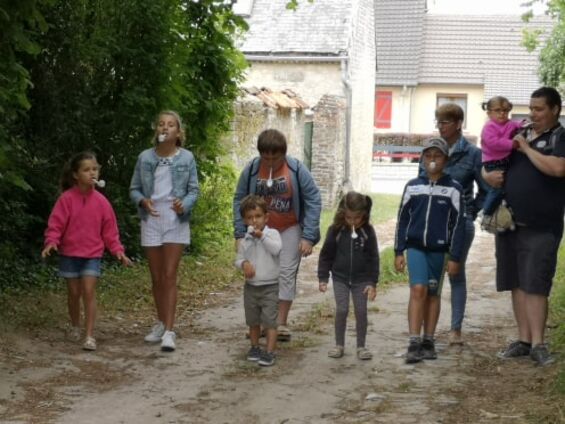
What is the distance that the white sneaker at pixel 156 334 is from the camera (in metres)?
9.06

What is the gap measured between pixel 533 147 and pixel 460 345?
1.95 m

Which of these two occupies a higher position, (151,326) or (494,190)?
(494,190)

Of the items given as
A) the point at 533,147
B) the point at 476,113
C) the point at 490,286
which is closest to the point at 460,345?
the point at 533,147

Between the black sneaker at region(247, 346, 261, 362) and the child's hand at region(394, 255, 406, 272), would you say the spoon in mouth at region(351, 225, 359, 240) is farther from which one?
the black sneaker at region(247, 346, 261, 362)

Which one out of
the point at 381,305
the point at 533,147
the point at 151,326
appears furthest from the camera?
the point at 381,305

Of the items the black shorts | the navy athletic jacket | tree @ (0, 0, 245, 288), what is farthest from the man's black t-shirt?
tree @ (0, 0, 245, 288)

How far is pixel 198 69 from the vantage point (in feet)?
45.7

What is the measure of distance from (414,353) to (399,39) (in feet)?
164

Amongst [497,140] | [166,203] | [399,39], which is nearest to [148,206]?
[166,203]

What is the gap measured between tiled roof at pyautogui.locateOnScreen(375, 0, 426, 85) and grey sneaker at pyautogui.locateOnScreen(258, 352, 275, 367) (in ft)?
157

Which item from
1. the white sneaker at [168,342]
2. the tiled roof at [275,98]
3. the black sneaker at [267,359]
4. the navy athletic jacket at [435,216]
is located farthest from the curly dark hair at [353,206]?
the tiled roof at [275,98]

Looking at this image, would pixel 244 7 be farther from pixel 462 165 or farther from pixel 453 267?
pixel 453 267

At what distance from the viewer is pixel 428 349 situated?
8500mm

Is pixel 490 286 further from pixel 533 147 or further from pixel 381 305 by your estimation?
pixel 533 147
